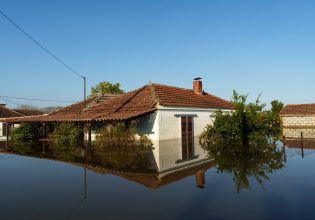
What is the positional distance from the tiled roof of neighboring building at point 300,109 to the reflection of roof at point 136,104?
19814 mm

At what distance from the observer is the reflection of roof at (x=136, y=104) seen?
20.8 m

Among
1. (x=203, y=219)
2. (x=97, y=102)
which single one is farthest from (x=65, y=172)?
(x=97, y=102)

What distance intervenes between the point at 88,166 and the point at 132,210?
6.77 metres

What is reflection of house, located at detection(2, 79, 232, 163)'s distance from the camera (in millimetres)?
20188

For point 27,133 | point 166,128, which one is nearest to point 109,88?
point 27,133

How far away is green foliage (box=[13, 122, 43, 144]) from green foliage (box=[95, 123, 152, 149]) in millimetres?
9980

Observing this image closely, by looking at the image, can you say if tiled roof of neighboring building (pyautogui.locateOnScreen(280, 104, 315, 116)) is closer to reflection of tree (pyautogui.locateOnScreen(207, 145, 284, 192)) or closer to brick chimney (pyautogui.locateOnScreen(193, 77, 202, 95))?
brick chimney (pyautogui.locateOnScreen(193, 77, 202, 95))

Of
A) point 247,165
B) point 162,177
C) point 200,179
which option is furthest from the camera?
point 247,165

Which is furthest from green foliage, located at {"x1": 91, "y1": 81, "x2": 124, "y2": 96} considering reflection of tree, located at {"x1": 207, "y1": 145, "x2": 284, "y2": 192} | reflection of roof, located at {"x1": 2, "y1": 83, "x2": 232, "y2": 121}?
reflection of tree, located at {"x1": 207, "y1": 145, "x2": 284, "y2": 192}

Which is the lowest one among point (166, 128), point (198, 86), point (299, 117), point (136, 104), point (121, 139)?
point (121, 139)

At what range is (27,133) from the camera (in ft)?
90.2

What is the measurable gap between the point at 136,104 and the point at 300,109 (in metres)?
33.0

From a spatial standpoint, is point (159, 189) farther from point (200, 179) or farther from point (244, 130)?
point (244, 130)

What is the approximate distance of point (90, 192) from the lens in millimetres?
8547
